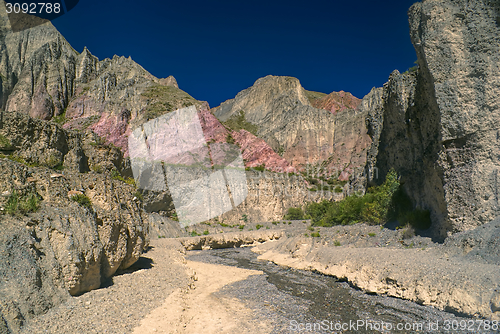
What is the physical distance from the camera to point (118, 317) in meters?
6.41

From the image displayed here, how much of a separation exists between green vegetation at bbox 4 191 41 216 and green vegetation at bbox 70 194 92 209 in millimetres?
1103

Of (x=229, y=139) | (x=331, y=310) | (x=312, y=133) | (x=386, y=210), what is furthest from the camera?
(x=312, y=133)

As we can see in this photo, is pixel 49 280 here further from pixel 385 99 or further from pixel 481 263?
pixel 385 99

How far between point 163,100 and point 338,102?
275 feet

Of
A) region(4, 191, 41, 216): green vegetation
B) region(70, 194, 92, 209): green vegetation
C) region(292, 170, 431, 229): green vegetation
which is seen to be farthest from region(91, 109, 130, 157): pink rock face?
region(4, 191, 41, 216): green vegetation

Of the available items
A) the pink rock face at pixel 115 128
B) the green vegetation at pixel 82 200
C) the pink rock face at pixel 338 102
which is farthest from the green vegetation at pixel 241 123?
the green vegetation at pixel 82 200

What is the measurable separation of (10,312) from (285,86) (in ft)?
405

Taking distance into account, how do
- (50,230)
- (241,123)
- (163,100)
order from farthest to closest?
(241,123) < (163,100) < (50,230)

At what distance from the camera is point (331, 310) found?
875 cm

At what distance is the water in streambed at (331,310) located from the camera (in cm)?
708

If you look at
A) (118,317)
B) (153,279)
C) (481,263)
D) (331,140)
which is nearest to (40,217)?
(118,317)

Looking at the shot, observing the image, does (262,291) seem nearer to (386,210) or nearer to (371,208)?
(386,210)

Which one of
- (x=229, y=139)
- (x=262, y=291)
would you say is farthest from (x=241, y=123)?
(x=262, y=291)

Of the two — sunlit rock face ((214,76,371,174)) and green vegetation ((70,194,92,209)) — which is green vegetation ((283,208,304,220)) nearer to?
sunlit rock face ((214,76,371,174))
